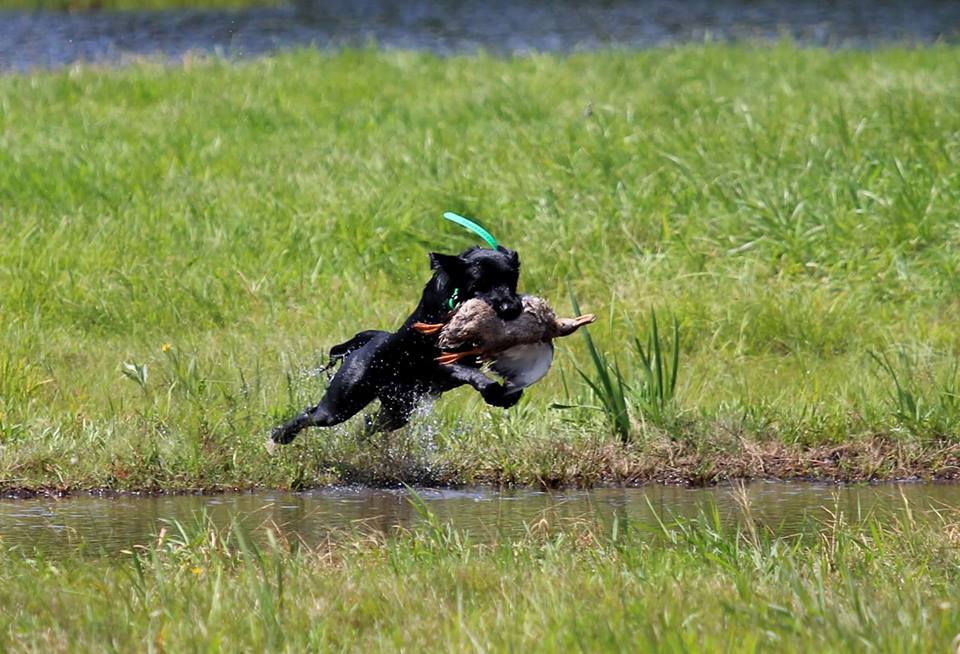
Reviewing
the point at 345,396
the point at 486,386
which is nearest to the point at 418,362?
the point at 345,396

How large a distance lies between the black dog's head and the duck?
0.04 metres

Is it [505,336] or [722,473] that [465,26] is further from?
[505,336]

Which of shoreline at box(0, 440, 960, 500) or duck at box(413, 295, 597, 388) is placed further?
shoreline at box(0, 440, 960, 500)

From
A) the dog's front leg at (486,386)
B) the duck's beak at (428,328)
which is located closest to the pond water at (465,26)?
the duck's beak at (428,328)

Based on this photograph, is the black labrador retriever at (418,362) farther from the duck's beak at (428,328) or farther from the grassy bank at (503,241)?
the grassy bank at (503,241)

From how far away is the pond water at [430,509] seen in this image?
6.22m

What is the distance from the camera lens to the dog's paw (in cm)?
614

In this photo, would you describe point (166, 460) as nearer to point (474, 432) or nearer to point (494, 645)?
point (474, 432)

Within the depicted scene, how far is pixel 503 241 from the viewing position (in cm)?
1027

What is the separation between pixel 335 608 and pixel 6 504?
8.55 feet

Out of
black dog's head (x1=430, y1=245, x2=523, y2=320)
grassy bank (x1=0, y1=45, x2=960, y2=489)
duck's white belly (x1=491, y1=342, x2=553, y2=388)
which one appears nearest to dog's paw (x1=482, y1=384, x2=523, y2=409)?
duck's white belly (x1=491, y1=342, x2=553, y2=388)

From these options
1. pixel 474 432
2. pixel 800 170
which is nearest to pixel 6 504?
pixel 474 432

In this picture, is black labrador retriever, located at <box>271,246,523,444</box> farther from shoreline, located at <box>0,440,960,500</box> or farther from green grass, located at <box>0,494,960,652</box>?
green grass, located at <box>0,494,960,652</box>

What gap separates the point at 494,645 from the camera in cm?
414
